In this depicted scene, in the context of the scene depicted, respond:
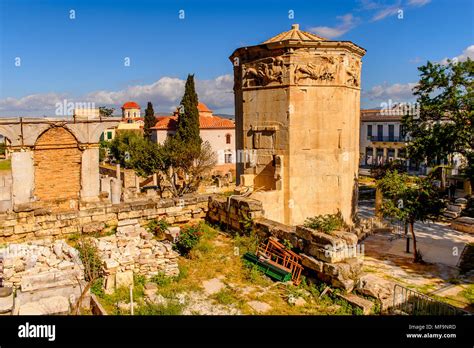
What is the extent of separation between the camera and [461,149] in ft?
53.3

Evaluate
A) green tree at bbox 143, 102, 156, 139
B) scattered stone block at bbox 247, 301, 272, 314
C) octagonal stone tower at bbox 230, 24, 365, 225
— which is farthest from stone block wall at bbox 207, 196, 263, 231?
green tree at bbox 143, 102, 156, 139

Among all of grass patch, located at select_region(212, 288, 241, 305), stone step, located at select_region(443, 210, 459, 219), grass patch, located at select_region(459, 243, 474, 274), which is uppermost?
grass patch, located at select_region(212, 288, 241, 305)

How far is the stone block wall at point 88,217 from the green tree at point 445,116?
1050cm

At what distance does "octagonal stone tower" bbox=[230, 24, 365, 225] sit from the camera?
11672 millimetres

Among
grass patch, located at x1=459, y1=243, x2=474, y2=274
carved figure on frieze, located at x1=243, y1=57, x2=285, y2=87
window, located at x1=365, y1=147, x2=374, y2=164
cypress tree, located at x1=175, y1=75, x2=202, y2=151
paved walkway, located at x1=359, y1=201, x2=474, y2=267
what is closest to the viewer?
grass patch, located at x1=459, y1=243, x2=474, y2=274

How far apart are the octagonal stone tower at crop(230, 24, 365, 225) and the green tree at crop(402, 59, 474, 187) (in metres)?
5.34

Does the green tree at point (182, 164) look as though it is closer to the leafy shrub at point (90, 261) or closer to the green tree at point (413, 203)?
the green tree at point (413, 203)

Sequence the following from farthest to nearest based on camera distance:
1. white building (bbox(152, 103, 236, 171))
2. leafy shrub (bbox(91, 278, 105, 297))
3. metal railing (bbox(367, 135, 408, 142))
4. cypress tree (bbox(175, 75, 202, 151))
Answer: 1. white building (bbox(152, 103, 236, 171))
2. metal railing (bbox(367, 135, 408, 142))
3. cypress tree (bbox(175, 75, 202, 151))
4. leafy shrub (bbox(91, 278, 105, 297))

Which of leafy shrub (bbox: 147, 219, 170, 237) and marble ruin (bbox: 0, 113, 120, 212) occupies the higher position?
marble ruin (bbox: 0, 113, 120, 212)

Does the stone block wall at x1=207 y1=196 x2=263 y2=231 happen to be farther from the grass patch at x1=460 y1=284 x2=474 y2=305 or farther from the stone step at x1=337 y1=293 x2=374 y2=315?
the grass patch at x1=460 y1=284 x2=474 y2=305

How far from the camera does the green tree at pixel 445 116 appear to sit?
1538 cm

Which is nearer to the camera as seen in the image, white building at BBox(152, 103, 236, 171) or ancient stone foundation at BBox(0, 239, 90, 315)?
ancient stone foundation at BBox(0, 239, 90, 315)
